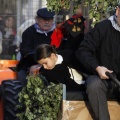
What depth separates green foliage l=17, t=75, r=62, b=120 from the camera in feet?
17.6

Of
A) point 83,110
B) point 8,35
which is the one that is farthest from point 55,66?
point 8,35

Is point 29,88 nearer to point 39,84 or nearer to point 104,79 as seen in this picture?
point 39,84

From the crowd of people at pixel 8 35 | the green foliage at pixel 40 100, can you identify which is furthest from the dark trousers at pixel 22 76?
the crowd of people at pixel 8 35

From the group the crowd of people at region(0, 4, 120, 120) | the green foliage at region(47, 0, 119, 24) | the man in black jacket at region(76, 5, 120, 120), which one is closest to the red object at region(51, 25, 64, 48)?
the crowd of people at region(0, 4, 120, 120)

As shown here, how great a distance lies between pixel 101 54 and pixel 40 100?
0.92 meters

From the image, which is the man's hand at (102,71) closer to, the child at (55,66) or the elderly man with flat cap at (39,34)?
the child at (55,66)

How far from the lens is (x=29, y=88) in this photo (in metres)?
5.53

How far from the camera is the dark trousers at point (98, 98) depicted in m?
5.39

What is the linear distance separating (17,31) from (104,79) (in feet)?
21.9

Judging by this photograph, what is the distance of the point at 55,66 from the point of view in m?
5.98

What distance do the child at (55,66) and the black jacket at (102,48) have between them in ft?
0.89

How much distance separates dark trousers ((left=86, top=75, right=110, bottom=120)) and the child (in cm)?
56

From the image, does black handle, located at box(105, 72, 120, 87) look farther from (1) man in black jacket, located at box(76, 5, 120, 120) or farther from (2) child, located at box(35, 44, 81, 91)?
(2) child, located at box(35, 44, 81, 91)

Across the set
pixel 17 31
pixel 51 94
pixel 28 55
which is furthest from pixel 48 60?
pixel 17 31
